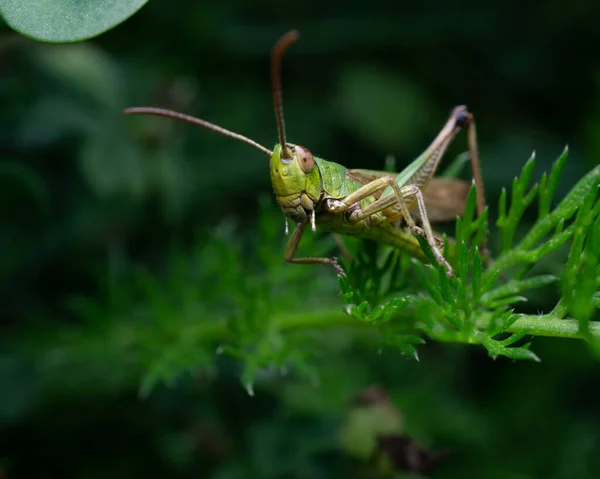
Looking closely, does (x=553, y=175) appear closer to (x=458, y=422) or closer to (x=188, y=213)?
(x=458, y=422)

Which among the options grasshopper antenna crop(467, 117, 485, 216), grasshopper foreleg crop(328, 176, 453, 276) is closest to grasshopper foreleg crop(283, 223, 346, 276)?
grasshopper foreleg crop(328, 176, 453, 276)

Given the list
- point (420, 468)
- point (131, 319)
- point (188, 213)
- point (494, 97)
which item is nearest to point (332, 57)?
point (494, 97)

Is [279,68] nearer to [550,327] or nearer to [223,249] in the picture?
[550,327]

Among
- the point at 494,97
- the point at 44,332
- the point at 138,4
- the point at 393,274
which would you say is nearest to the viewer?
the point at 138,4

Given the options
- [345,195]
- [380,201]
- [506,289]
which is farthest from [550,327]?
[345,195]

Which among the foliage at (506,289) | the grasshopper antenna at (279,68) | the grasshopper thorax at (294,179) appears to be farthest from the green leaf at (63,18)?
the foliage at (506,289)

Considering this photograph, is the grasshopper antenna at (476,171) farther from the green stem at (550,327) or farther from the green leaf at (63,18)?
the green leaf at (63,18)

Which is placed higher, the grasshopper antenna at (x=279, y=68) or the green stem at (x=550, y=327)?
the grasshopper antenna at (x=279, y=68)
